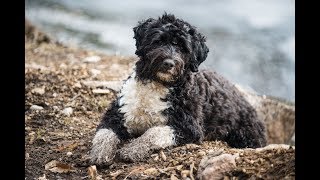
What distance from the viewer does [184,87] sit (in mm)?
7125

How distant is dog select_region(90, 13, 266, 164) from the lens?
6.63m

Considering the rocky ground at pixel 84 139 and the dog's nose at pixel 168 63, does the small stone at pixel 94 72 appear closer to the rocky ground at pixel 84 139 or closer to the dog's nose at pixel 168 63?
the rocky ground at pixel 84 139

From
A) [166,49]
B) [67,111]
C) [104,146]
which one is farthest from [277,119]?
[104,146]

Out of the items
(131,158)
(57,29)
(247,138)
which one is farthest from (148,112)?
(57,29)

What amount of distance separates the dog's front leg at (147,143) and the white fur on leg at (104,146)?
100mm

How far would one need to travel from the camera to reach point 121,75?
1074 centimetres

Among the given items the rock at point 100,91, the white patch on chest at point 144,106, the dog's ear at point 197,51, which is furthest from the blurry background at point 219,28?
the white patch on chest at point 144,106
